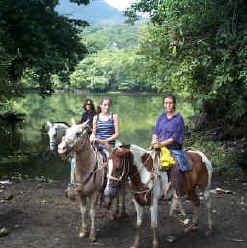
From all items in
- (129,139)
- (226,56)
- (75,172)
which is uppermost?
(226,56)

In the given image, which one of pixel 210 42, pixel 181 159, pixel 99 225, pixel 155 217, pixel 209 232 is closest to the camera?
pixel 155 217

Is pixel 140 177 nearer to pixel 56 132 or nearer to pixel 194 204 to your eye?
pixel 194 204

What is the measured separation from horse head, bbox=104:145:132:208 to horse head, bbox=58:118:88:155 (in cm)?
89

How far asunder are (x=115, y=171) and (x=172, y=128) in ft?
4.75

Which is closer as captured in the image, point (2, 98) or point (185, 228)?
point (185, 228)

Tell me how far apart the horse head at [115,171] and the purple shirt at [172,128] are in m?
Result: 0.97

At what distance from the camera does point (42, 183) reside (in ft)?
39.9

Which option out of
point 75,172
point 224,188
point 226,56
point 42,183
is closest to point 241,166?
point 224,188

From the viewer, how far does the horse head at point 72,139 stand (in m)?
6.43

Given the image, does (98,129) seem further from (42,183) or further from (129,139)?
(129,139)

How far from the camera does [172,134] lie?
6.68 meters

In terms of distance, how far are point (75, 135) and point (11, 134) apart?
1713 centimetres

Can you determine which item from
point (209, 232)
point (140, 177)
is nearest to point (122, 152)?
point (140, 177)

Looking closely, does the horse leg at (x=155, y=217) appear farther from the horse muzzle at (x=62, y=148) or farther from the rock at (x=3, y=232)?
the rock at (x=3, y=232)
